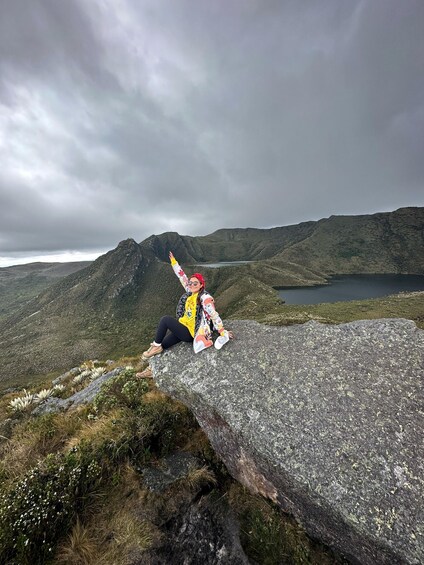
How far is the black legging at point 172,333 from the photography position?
7.56m

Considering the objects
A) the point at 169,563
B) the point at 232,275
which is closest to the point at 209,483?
the point at 169,563

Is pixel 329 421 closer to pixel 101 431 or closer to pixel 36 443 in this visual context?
pixel 101 431

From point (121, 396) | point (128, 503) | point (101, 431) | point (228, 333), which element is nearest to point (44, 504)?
point (128, 503)

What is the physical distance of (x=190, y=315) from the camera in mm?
7582

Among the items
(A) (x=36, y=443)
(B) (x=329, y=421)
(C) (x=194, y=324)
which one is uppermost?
(C) (x=194, y=324)

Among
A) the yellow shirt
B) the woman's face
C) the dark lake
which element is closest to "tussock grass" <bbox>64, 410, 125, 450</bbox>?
the yellow shirt

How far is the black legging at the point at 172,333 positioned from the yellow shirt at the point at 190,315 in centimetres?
13

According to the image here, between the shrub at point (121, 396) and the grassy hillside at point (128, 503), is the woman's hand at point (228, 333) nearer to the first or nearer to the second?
the grassy hillside at point (128, 503)

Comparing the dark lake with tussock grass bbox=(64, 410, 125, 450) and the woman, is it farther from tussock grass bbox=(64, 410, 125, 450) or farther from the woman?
tussock grass bbox=(64, 410, 125, 450)

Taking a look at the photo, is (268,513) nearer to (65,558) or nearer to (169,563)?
(169,563)

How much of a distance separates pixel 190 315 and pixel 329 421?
14.8ft

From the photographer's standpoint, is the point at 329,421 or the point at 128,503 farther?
the point at 329,421

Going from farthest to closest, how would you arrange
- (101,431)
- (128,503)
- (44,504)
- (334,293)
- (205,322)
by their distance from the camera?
(334,293), (205,322), (101,431), (128,503), (44,504)

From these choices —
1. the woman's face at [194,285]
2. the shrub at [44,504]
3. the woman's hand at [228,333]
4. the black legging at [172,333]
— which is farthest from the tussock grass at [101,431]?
the woman's face at [194,285]
